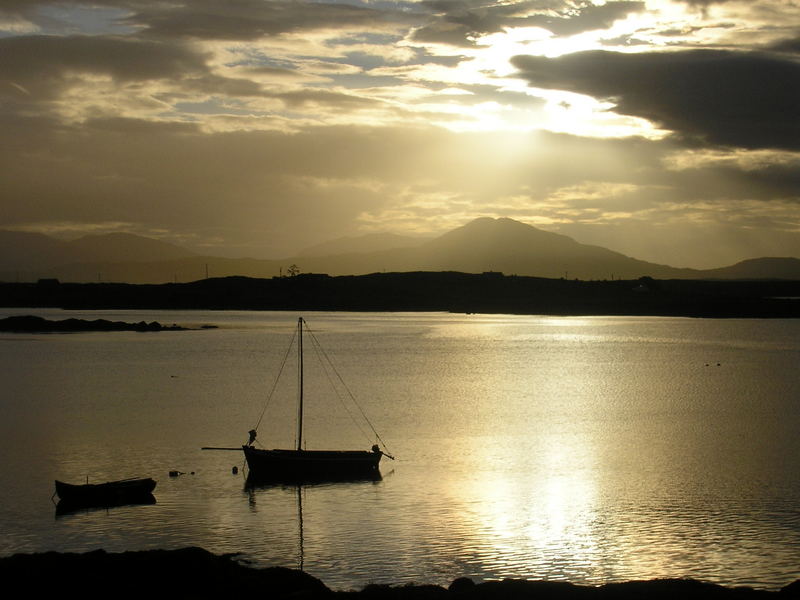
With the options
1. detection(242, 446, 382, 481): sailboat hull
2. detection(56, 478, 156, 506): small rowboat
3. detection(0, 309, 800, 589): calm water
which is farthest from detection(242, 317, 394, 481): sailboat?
detection(56, 478, 156, 506): small rowboat

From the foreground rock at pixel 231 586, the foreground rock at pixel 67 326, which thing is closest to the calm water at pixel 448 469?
the foreground rock at pixel 231 586

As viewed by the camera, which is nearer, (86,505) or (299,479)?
(86,505)

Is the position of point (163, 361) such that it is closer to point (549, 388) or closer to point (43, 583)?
point (549, 388)

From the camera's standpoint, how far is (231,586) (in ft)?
64.0

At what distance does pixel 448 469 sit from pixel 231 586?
1963cm

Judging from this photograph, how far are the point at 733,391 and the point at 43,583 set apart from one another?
215ft

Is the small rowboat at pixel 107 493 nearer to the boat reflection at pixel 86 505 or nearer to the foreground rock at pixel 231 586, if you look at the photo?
the boat reflection at pixel 86 505

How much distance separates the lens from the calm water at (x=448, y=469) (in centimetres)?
2552

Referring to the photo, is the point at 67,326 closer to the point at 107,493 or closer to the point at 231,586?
the point at 107,493

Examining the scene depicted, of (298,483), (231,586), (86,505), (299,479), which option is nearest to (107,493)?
(86,505)

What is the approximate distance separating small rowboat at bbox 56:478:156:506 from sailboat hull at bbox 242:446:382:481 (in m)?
5.14

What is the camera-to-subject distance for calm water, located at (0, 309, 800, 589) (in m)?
25.5

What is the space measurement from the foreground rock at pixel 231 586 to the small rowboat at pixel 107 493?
368 inches

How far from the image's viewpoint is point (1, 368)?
89.8 m
